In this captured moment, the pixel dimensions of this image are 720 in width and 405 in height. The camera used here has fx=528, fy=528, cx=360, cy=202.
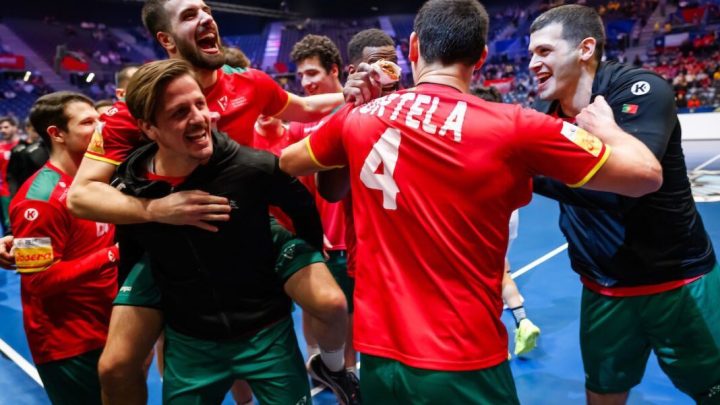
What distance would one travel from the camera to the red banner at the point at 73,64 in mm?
27531

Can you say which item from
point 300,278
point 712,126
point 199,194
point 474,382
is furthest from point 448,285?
point 712,126

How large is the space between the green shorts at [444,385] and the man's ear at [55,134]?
7.31ft

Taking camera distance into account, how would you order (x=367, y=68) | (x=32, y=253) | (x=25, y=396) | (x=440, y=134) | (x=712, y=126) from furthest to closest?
1. (x=712, y=126)
2. (x=25, y=396)
3. (x=32, y=253)
4. (x=367, y=68)
5. (x=440, y=134)

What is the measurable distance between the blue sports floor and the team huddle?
423mm

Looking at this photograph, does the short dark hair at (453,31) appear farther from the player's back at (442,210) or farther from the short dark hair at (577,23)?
the short dark hair at (577,23)

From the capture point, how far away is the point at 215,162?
6.75 ft

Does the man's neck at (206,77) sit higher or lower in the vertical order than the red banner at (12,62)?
higher

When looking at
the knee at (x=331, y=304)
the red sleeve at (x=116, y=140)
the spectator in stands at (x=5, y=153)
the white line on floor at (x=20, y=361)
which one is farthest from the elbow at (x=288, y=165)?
the spectator in stands at (x=5, y=153)

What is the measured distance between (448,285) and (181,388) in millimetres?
1188

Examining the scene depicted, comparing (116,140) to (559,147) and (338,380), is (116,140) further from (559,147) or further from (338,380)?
(559,147)

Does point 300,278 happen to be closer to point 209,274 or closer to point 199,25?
A: point 209,274

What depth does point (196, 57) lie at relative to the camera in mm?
2590

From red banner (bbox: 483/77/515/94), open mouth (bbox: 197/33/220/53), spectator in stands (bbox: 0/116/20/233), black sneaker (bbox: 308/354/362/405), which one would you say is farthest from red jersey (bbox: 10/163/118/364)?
red banner (bbox: 483/77/515/94)

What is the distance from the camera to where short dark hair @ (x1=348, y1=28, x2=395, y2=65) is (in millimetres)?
3457
